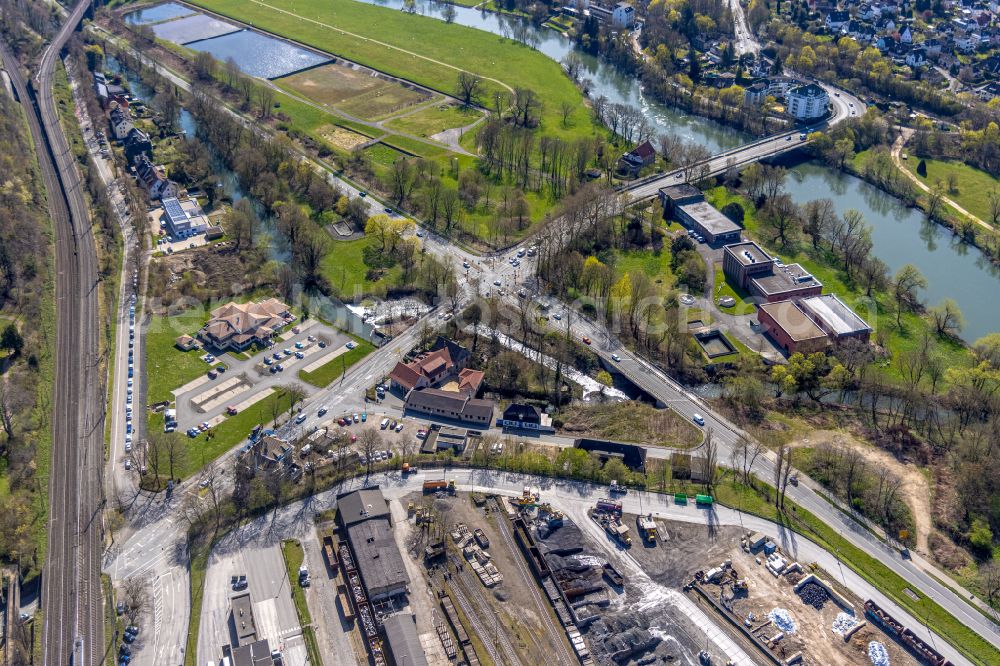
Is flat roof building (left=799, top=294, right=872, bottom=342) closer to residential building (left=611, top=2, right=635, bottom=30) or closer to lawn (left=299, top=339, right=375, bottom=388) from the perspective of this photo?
lawn (left=299, top=339, right=375, bottom=388)

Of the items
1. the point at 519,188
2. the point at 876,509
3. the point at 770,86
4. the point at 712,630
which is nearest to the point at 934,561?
the point at 876,509

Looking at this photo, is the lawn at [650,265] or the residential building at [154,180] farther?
the residential building at [154,180]

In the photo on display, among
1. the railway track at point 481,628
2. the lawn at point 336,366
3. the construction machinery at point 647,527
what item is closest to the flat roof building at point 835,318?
the construction machinery at point 647,527

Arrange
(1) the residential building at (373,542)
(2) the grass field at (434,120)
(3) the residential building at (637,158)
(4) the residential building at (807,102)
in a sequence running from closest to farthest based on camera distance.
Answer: (1) the residential building at (373,542) < (3) the residential building at (637,158) < (4) the residential building at (807,102) < (2) the grass field at (434,120)

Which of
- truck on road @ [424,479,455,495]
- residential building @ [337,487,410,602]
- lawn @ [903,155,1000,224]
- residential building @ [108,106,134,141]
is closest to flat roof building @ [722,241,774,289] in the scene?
lawn @ [903,155,1000,224]

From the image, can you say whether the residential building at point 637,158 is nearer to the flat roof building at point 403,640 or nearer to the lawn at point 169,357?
the lawn at point 169,357
